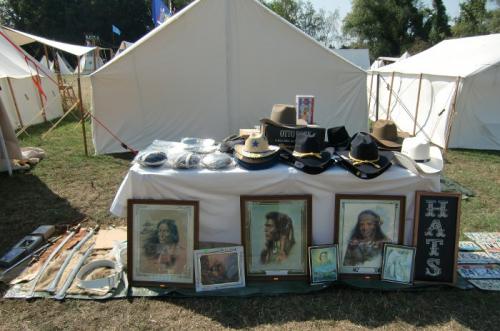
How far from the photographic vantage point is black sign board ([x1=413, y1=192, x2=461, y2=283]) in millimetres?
2537

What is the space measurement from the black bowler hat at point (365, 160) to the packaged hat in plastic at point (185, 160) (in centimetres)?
110

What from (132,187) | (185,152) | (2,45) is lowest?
(132,187)

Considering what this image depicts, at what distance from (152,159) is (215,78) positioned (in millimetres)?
3655

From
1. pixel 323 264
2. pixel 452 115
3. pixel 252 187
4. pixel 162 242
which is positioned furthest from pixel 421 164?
pixel 452 115

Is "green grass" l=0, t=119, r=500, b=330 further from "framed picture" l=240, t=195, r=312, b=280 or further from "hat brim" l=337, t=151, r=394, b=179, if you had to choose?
"hat brim" l=337, t=151, r=394, b=179

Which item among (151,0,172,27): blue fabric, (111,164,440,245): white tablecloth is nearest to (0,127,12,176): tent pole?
(111,164,440,245): white tablecloth

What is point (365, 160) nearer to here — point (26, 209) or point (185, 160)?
point (185, 160)

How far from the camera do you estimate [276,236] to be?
2545mm

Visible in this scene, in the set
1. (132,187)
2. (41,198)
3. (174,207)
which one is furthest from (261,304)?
(41,198)

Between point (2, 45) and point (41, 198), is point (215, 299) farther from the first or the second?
point (2, 45)

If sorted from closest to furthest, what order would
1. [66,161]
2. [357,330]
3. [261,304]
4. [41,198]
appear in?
[357,330], [261,304], [41,198], [66,161]

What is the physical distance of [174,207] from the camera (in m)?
2.51

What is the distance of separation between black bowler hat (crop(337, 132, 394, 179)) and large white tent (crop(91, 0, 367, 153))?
3684 mm

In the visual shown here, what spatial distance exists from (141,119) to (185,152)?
12.3ft
